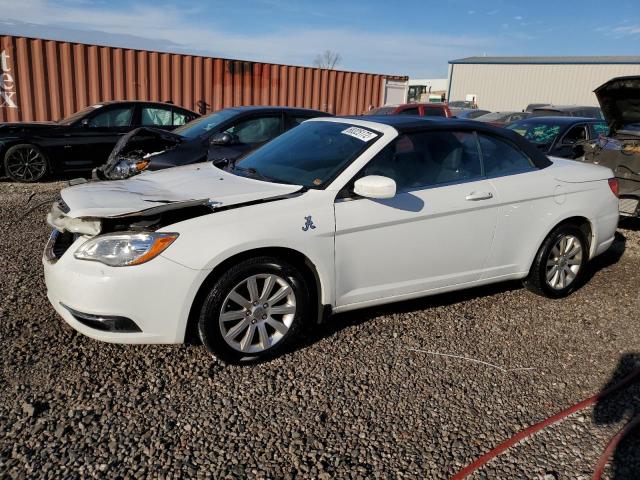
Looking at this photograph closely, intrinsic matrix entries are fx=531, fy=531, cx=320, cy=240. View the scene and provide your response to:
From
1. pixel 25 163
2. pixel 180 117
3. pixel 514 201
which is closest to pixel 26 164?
pixel 25 163

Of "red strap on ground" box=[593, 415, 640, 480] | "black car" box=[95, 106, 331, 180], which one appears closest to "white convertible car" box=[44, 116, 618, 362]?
"red strap on ground" box=[593, 415, 640, 480]

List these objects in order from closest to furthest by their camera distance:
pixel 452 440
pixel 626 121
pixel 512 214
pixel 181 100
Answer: pixel 452 440, pixel 512 214, pixel 626 121, pixel 181 100

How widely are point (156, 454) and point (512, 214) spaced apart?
2.98 meters

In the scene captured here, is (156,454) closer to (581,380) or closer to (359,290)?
(359,290)

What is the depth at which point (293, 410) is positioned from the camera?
283 centimetres

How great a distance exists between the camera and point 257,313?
3203 millimetres

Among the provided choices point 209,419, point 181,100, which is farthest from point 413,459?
point 181,100

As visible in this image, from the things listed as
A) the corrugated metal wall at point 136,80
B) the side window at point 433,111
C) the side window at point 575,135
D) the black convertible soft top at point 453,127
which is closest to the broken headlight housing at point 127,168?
the black convertible soft top at point 453,127

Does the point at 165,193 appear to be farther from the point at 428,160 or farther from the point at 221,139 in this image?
the point at 221,139

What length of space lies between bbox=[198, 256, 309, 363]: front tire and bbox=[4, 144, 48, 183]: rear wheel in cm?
692

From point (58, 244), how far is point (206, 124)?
171 inches

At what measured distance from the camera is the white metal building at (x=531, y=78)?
129 feet

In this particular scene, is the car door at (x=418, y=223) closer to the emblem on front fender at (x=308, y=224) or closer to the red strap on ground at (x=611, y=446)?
the emblem on front fender at (x=308, y=224)

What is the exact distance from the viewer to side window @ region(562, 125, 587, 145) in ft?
25.8
